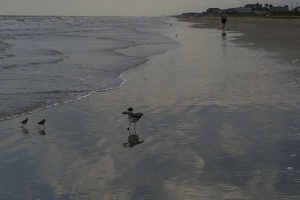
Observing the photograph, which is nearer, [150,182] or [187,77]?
[150,182]

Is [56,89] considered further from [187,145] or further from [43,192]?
[43,192]

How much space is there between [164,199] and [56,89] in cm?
775

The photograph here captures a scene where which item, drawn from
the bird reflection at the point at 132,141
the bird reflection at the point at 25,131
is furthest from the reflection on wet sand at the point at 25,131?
the bird reflection at the point at 132,141

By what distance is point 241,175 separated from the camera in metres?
5.18

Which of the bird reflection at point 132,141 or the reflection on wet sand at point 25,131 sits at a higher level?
the reflection on wet sand at point 25,131

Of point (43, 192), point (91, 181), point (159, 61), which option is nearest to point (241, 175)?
point (91, 181)

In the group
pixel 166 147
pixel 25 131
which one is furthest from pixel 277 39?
pixel 166 147

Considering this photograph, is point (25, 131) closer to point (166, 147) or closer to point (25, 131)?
point (25, 131)

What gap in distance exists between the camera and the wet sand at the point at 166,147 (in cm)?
491

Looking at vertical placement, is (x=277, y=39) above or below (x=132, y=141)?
below

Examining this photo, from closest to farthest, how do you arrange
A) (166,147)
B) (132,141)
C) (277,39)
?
(166,147) → (132,141) → (277,39)

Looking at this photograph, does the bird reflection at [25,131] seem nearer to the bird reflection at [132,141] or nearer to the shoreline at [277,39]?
the bird reflection at [132,141]

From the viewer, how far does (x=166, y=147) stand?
6.39 meters

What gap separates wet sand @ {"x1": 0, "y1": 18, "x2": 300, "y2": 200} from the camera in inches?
193
